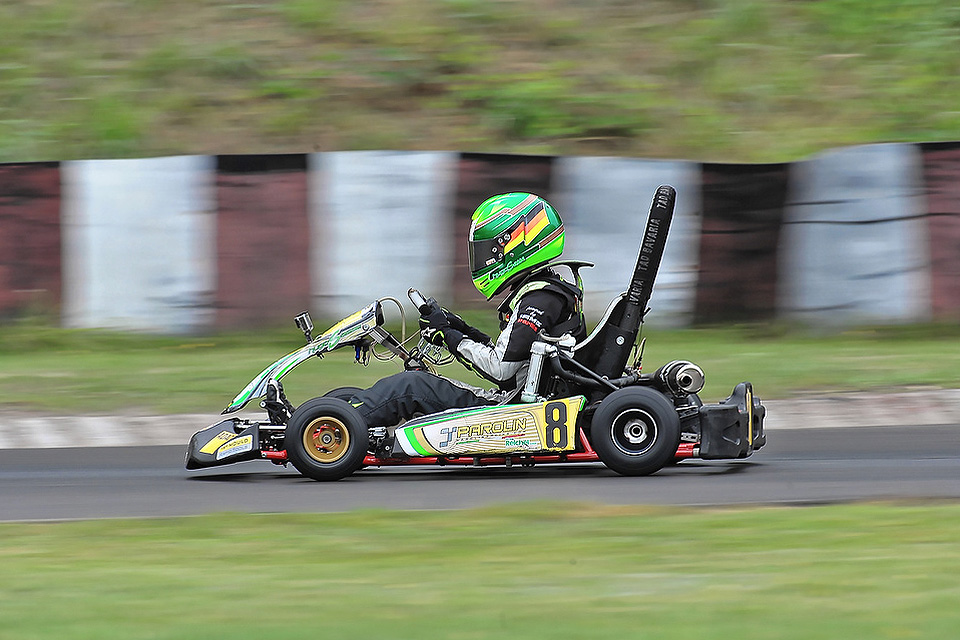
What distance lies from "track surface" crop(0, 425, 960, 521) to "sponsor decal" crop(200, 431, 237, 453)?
0.63 ft

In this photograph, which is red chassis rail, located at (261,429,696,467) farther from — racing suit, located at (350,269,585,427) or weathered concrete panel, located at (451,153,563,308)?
weathered concrete panel, located at (451,153,563,308)

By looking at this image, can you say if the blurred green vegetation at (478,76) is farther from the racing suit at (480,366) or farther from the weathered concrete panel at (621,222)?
the racing suit at (480,366)

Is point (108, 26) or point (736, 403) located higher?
point (108, 26)

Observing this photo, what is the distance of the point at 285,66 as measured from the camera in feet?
49.0

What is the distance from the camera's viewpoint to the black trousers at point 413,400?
6852mm

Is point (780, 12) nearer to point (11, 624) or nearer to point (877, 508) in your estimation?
point (877, 508)

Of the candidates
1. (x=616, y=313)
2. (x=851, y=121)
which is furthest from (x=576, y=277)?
(x=851, y=121)

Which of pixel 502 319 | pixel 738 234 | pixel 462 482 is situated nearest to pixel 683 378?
pixel 502 319

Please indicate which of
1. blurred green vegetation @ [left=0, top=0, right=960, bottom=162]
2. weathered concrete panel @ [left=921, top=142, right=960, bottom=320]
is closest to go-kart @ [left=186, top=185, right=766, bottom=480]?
weathered concrete panel @ [left=921, top=142, right=960, bottom=320]

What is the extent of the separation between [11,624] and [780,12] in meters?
13.5

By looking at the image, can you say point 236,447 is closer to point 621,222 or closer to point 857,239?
point 621,222

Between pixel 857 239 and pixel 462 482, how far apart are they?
5.60 metres

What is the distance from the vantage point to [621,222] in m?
11.3

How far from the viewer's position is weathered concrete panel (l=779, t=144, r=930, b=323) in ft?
36.8
